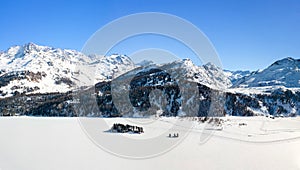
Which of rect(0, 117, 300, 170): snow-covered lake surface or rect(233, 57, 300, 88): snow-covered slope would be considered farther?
rect(233, 57, 300, 88): snow-covered slope

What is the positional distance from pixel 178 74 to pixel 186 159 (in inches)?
4780

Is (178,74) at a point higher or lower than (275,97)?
higher

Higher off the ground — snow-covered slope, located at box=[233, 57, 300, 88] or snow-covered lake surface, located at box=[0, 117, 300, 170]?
snow-covered slope, located at box=[233, 57, 300, 88]

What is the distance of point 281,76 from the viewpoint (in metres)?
170

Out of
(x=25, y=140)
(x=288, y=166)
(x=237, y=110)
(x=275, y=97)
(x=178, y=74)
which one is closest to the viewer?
(x=288, y=166)

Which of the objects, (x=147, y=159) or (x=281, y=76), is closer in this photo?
(x=147, y=159)

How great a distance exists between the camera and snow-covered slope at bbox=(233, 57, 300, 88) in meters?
155

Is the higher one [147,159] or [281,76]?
[281,76]

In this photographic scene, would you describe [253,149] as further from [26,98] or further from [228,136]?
[26,98]

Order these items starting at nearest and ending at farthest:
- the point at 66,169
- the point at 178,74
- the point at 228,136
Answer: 1. the point at 66,169
2. the point at 228,136
3. the point at 178,74

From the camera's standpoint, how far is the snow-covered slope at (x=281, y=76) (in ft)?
510

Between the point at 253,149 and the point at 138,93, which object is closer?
the point at 253,149

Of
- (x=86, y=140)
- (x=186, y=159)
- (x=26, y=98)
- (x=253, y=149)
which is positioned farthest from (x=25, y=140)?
(x=26, y=98)

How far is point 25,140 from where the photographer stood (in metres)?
23.1
